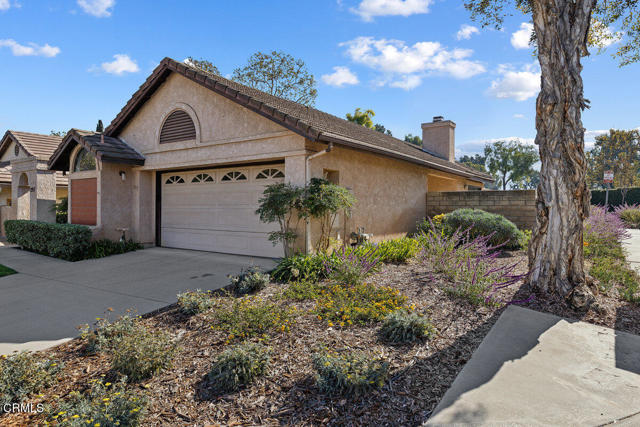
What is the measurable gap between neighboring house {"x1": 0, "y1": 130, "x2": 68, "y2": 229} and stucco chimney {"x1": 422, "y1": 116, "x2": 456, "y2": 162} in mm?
18551

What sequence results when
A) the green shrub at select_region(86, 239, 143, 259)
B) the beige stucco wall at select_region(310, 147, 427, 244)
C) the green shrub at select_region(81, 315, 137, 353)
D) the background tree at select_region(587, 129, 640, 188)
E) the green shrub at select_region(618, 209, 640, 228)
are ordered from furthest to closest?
the background tree at select_region(587, 129, 640, 188), the green shrub at select_region(618, 209, 640, 228), the green shrub at select_region(86, 239, 143, 259), the beige stucco wall at select_region(310, 147, 427, 244), the green shrub at select_region(81, 315, 137, 353)

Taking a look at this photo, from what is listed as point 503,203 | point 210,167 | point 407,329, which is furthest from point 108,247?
point 503,203

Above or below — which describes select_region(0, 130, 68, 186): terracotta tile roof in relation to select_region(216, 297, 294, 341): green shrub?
above

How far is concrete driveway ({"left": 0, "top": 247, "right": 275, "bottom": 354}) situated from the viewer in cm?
497

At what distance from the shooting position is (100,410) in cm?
287

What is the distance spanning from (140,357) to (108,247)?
27.4 feet

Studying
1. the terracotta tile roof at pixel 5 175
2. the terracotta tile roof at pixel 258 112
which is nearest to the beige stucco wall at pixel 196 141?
the terracotta tile roof at pixel 258 112

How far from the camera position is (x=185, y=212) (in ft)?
37.2

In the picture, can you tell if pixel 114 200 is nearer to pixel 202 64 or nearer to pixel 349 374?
pixel 349 374

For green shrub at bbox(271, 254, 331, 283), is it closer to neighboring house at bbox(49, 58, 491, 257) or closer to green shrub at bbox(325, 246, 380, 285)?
green shrub at bbox(325, 246, 380, 285)

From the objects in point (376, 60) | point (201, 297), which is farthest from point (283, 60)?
point (201, 297)

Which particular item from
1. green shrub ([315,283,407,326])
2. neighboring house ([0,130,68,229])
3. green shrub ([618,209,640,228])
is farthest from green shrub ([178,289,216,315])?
green shrub ([618,209,640,228])

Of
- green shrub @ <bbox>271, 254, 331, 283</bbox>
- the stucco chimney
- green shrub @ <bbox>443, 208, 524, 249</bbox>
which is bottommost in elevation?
green shrub @ <bbox>271, 254, 331, 283</bbox>

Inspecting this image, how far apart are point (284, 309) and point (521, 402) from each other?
3.10 m
